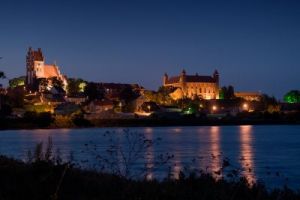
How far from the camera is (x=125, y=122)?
110375 millimetres

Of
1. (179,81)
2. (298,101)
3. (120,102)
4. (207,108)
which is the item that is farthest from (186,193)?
(179,81)

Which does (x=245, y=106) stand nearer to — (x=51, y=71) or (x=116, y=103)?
(x=116, y=103)

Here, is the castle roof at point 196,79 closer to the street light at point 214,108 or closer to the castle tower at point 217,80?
the castle tower at point 217,80

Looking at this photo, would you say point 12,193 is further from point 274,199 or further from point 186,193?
point 274,199

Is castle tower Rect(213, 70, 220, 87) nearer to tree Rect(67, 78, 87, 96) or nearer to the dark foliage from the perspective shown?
tree Rect(67, 78, 87, 96)

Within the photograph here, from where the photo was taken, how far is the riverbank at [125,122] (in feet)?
332

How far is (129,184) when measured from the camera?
345 inches

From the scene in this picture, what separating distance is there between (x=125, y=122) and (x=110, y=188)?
10149 cm

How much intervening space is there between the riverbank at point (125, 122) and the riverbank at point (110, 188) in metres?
93.4

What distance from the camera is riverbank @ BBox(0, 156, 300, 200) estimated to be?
779 centimetres

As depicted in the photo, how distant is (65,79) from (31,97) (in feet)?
117

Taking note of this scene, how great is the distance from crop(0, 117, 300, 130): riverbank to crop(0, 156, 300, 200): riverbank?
9336 cm

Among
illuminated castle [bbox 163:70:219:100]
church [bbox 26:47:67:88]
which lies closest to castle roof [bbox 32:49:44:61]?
church [bbox 26:47:67:88]

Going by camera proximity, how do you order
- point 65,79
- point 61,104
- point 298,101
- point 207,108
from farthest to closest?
point 65,79 < point 298,101 < point 207,108 < point 61,104
